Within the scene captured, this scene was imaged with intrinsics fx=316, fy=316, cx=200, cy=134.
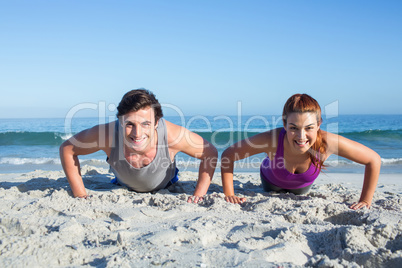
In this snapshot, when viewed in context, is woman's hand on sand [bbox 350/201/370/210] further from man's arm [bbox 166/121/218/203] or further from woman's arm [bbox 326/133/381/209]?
man's arm [bbox 166/121/218/203]

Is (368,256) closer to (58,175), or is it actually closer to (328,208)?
(328,208)

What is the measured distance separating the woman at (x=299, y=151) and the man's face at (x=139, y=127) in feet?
3.02

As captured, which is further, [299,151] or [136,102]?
[299,151]

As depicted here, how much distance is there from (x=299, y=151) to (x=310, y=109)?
488 mm

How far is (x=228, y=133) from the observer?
16.3 m

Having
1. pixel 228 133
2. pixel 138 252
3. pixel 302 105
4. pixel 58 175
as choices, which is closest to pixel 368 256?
pixel 138 252

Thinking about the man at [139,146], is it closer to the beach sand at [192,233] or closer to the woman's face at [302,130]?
the beach sand at [192,233]

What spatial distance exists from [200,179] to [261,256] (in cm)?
180

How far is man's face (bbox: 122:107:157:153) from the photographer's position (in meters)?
3.16

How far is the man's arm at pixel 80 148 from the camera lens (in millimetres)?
3395

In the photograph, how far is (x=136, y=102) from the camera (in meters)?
3.12

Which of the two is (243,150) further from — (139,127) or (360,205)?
(360,205)

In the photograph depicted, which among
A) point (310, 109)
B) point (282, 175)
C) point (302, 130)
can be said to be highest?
point (310, 109)

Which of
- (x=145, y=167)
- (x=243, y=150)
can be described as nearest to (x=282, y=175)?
(x=243, y=150)
